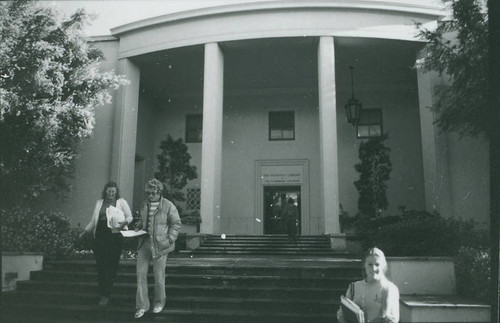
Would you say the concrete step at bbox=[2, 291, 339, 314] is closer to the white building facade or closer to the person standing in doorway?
the white building facade

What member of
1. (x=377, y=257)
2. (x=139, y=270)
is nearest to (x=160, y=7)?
(x=139, y=270)

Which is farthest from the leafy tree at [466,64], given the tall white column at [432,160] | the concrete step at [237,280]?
the concrete step at [237,280]

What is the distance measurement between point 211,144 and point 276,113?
599cm

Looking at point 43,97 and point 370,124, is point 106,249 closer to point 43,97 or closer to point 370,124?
point 43,97

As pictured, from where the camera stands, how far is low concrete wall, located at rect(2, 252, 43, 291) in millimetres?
7719

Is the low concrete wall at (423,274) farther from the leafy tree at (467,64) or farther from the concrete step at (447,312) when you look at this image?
the leafy tree at (467,64)

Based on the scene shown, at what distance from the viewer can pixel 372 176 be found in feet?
50.5

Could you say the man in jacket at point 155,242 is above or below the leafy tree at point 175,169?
below

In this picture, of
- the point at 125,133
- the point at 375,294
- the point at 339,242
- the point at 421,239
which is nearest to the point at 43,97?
the point at 125,133

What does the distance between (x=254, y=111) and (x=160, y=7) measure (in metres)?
6.28

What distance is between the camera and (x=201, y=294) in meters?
7.26

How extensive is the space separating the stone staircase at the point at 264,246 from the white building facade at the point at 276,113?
52cm

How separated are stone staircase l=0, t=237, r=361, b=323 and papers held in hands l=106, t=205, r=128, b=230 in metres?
1.29

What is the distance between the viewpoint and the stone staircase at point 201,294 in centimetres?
639
